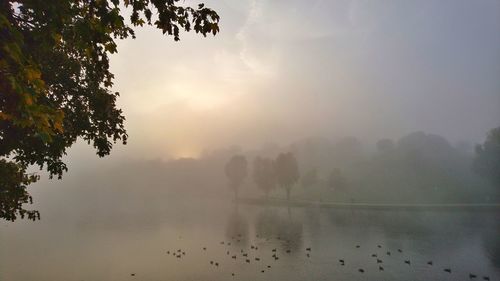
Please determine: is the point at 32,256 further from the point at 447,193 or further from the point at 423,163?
the point at 423,163

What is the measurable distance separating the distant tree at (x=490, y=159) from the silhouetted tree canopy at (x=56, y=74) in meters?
119

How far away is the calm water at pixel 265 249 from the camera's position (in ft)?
140

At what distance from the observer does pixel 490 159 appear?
105312 mm

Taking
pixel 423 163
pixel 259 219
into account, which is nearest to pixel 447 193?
pixel 423 163

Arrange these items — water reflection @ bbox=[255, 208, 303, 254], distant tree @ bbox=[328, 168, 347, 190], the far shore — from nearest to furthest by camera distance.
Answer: water reflection @ bbox=[255, 208, 303, 254] → the far shore → distant tree @ bbox=[328, 168, 347, 190]

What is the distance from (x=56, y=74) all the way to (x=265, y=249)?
158 feet

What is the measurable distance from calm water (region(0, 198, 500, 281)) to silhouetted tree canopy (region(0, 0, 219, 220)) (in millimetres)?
31209

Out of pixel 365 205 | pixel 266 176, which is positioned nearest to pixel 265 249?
pixel 365 205

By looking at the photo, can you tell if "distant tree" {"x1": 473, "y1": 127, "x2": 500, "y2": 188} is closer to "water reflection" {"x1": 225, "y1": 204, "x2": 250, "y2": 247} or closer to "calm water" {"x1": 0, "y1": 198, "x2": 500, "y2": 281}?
"calm water" {"x1": 0, "y1": 198, "x2": 500, "y2": 281}

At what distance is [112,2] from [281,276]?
39645mm

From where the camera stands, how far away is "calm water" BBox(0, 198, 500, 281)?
42.8 meters

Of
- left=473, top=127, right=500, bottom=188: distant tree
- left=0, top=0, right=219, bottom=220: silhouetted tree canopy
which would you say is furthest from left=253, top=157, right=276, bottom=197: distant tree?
left=0, top=0, right=219, bottom=220: silhouetted tree canopy

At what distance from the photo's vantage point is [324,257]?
163 feet

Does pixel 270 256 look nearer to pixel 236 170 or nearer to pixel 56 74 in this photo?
pixel 56 74
